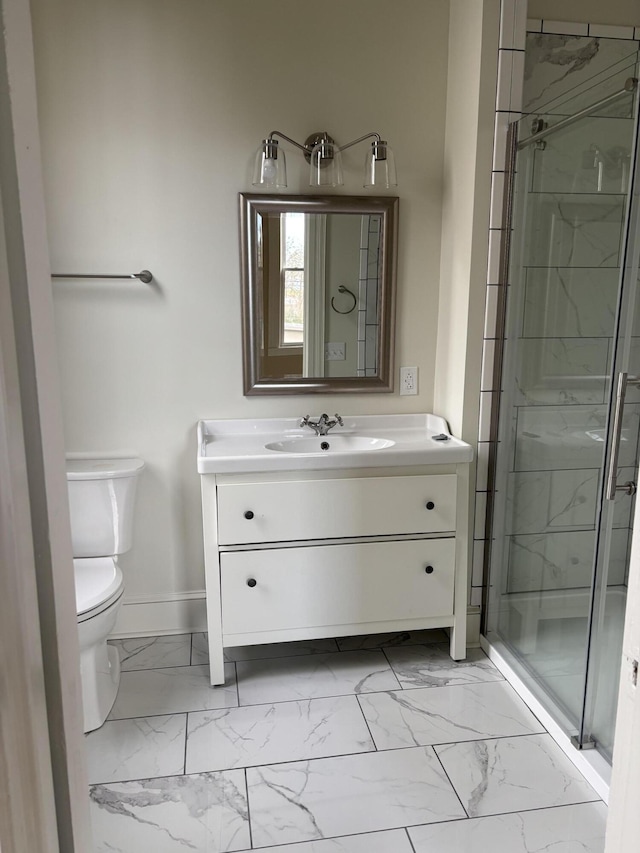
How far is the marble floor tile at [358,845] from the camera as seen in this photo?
155 centimetres

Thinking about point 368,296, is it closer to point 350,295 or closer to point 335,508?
point 350,295

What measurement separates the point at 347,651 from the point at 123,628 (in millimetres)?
871

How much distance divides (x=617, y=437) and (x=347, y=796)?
3.75 ft

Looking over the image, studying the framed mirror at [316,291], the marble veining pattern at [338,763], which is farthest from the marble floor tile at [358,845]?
the framed mirror at [316,291]

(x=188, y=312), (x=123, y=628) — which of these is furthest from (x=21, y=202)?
(x=123, y=628)

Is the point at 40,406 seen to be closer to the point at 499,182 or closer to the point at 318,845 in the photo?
the point at 318,845

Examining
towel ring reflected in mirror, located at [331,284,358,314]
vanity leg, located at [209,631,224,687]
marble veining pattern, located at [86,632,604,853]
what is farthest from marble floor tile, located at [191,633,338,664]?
towel ring reflected in mirror, located at [331,284,358,314]

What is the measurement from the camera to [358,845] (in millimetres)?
1563

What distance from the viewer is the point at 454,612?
233 cm

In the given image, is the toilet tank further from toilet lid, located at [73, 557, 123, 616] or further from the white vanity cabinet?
the white vanity cabinet

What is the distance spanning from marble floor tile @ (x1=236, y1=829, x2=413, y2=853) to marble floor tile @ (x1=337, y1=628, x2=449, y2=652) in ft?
2.86

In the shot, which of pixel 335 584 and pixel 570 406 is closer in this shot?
pixel 570 406

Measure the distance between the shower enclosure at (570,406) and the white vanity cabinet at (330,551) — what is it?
0.22 meters

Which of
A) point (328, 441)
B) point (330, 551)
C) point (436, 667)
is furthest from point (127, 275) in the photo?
point (436, 667)
